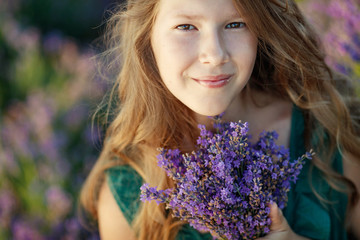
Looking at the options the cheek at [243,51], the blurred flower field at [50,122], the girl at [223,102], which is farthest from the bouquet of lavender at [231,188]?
the blurred flower field at [50,122]

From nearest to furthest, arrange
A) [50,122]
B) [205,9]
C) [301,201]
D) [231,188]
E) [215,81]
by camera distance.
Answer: [231,188], [205,9], [215,81], [301,201], [50,122]

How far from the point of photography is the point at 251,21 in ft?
4.70

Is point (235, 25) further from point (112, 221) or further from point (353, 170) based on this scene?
point (112, 221)

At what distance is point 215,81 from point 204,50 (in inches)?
5.0

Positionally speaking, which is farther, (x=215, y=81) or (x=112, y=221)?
(x=112, y=221)

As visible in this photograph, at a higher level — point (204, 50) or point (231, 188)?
point (204, 50)

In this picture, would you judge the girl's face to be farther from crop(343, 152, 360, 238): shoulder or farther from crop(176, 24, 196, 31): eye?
crop(343, 152, 360, 238): shoulder

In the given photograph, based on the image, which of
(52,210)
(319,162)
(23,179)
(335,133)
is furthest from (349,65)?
(23,179)

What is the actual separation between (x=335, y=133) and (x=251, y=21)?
775mm

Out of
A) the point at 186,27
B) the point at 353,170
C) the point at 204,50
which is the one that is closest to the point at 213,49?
the point at 204,50

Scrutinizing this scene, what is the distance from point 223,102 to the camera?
4.92 ft

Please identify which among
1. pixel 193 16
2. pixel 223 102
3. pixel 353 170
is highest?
pixel 193 16

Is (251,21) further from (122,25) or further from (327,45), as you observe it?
(327,45)

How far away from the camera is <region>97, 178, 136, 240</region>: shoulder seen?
196 centimetres
